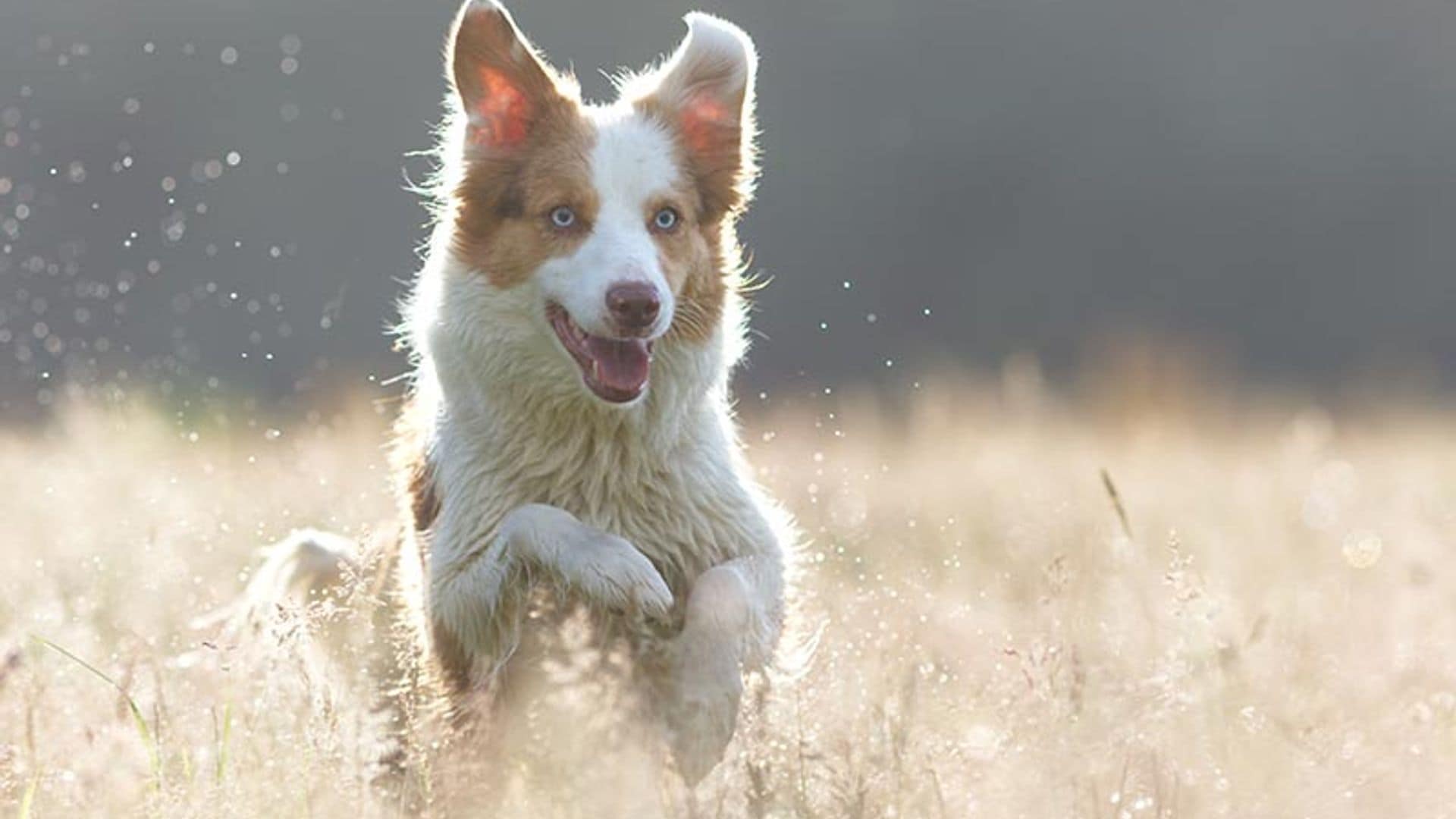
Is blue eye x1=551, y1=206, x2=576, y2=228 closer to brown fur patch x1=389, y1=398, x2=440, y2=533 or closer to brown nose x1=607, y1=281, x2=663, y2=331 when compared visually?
brown nose x1=607, y1=281, x2=663, y2=331

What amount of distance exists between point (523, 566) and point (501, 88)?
1260mm

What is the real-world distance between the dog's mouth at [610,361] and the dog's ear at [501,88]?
1.74 feet

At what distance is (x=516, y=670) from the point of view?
16.9ft

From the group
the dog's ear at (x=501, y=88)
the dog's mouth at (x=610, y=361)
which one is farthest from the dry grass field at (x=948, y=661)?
the dog's ear at (x=501, y=88)

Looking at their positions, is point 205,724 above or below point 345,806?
below

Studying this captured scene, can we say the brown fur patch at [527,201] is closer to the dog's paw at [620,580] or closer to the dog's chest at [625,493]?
the dog's chest at [625,493]

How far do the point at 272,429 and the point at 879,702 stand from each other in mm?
7943

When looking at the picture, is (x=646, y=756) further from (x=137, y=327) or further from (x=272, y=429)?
(x=137, y=327)

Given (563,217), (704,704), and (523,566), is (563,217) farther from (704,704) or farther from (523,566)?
(704,704)

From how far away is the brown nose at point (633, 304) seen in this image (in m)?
4.88

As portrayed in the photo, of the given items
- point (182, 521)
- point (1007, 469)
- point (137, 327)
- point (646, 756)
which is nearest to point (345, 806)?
point (646, 756)

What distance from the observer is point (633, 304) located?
16.0 ft

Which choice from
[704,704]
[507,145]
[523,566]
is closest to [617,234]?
[507,145]

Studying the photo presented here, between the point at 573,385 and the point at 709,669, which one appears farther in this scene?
the point at 573,385
